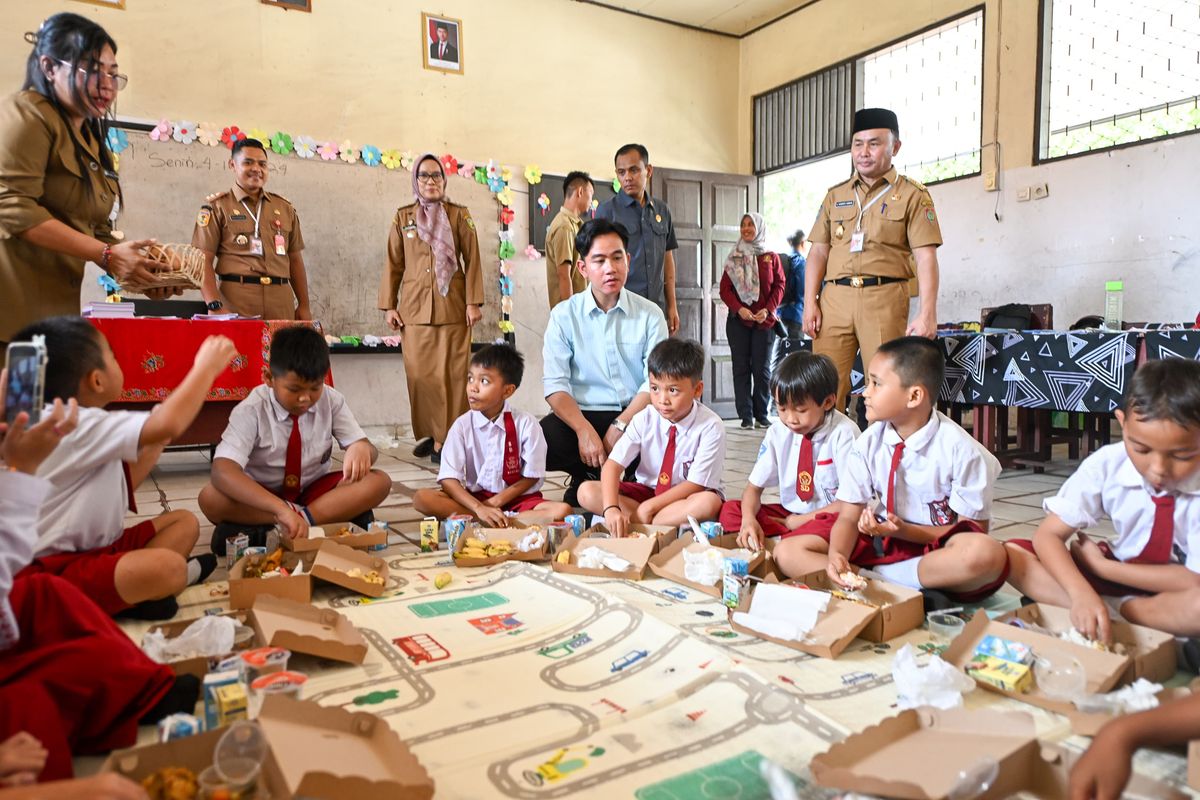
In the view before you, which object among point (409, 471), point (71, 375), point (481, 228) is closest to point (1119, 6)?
point (481, 228)

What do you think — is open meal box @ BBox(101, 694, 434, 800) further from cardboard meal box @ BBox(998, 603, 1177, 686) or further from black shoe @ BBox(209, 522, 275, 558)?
black shoe @ BBox(209, 522, 275, 558)

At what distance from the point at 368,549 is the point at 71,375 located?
99cm

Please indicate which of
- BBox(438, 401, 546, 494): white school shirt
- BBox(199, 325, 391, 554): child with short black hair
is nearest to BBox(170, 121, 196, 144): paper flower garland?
BBox(199, 325, 391, 554): child with short black hair

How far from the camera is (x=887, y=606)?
151 centimetres

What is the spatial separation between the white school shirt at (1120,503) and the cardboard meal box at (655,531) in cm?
91

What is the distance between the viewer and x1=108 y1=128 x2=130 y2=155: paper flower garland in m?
4.50

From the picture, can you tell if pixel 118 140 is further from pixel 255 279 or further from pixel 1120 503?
pixel 1120 503

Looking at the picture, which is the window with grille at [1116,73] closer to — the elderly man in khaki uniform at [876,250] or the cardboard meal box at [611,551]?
the elderly man in khaki uniform at [876,250]

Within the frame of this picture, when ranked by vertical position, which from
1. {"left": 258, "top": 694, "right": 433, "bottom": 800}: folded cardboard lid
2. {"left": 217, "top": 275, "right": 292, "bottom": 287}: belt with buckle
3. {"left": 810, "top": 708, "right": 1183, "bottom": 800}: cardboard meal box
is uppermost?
{"left": 217, "top": 275, "right": 292, "bottom": 287}: belt with buckle

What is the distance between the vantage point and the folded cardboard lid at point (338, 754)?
86 cm

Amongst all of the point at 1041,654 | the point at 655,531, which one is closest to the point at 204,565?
the point at 655,531

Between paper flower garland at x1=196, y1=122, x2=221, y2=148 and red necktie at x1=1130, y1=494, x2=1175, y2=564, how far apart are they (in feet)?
16.9

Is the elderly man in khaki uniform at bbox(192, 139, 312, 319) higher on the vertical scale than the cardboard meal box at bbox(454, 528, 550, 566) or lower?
higher

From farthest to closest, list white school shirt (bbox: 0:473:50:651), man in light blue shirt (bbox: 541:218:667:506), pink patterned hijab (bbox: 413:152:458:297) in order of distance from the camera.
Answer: pink patterned hijab (bbox: 413:152:458:297) < man in light blue shirt (bbox: 541:218:667:506) < white school shirt (bbox: 0:473:50:651)
